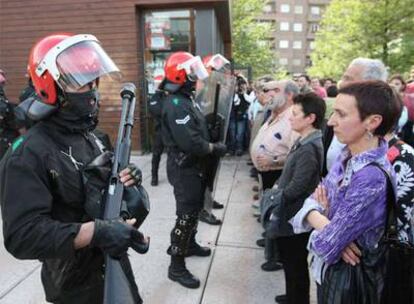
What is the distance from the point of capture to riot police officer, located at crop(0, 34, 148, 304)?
151 cm

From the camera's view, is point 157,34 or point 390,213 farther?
point 157,34

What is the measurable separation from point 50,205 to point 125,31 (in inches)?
307

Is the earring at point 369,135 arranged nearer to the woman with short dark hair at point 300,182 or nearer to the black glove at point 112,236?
the woman with short dark hair at point 300,182

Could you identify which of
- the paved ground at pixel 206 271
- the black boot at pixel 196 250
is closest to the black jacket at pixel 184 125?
the black boot at pixel 196 250

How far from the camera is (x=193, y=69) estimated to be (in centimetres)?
369

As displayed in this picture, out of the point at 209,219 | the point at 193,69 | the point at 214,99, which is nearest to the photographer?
the point at 193,69

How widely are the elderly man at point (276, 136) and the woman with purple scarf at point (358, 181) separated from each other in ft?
5.26

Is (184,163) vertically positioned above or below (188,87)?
below

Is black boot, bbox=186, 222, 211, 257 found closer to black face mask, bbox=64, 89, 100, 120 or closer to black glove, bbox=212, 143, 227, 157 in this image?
black glove, bbox=212, 143, 227, 157

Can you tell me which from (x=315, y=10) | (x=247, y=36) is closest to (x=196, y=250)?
(x=247, y=36)

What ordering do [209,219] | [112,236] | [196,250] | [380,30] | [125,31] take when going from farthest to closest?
[380,30], [125,31], [209,219], [196,250], [112,236]

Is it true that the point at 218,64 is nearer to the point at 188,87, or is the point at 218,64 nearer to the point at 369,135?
the point at 188,87

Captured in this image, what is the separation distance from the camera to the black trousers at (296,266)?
2.89 m

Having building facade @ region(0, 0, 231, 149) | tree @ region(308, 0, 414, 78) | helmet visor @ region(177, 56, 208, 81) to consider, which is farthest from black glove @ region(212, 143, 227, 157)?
tree @ region(308, 0, 414, 78)
